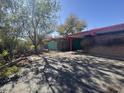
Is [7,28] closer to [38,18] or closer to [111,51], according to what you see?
[38,18]

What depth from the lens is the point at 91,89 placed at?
4.52 meters

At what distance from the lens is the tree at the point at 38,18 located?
16.4 meters

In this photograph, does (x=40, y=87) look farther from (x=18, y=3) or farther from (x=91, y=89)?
Answer: (x=18, y=3)

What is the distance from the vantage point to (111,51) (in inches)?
498

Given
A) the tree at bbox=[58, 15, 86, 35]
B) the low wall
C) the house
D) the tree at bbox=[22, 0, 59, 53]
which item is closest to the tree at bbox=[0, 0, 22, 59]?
the tree at bbox=[22, 0, 59, 53]

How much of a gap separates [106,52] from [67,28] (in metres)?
24.3

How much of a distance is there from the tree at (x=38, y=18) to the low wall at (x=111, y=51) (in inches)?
292

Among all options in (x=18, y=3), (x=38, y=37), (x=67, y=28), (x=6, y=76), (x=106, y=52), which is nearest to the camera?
(x=6, y=76)

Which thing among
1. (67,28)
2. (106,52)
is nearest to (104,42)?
(106,52)

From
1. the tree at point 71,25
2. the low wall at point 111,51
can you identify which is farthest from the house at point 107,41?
the tree at point 71,25

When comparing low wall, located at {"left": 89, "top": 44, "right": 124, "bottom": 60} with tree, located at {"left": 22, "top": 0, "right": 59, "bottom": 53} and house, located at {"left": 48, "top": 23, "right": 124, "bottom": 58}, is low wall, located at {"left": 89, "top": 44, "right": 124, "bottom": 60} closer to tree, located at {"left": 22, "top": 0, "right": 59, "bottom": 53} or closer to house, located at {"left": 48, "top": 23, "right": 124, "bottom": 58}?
house, located at {"left": 48, "top": 23, "right": 124, "bottom": 58}

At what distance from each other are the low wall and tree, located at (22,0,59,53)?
7411mm

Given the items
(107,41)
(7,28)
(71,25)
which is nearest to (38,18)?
(7,28)

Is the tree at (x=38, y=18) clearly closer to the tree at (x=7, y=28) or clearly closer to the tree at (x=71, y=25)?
the tree at (x=7, y=28)
